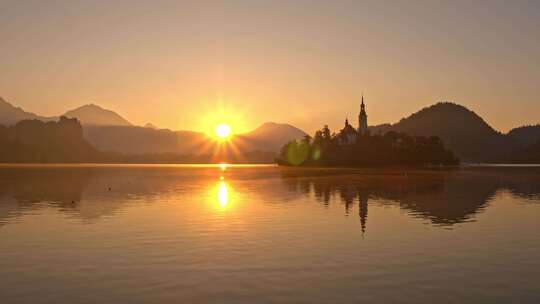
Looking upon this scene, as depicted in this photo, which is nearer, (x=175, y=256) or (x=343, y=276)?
(x=343, y=276)

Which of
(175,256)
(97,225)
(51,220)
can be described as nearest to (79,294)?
(175,256)

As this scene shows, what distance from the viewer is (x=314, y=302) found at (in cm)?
2145

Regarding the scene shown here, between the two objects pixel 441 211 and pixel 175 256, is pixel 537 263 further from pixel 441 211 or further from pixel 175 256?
pixel 441 211

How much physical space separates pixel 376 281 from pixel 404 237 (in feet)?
49.3

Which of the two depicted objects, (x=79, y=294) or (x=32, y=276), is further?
(x=32, y=276)

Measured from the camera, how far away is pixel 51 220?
48625 mm

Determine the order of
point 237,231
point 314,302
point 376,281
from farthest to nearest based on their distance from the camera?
point 237,231 < point 376,281 < point 314,302

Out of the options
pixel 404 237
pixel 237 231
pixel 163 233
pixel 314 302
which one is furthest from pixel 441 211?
pixel 314 302

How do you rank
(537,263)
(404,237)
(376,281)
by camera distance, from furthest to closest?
(404,237)
(537,263)
(376,281)

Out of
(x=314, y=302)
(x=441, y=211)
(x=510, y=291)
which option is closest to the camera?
(x=314, y=302)

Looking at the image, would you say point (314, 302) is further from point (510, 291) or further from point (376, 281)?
point (510, 291)

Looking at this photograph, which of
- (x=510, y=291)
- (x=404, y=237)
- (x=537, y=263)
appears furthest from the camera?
(x=404, y=237)

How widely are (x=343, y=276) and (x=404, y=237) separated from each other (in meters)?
14.7

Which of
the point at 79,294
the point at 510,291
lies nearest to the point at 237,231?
the point at 79,294
